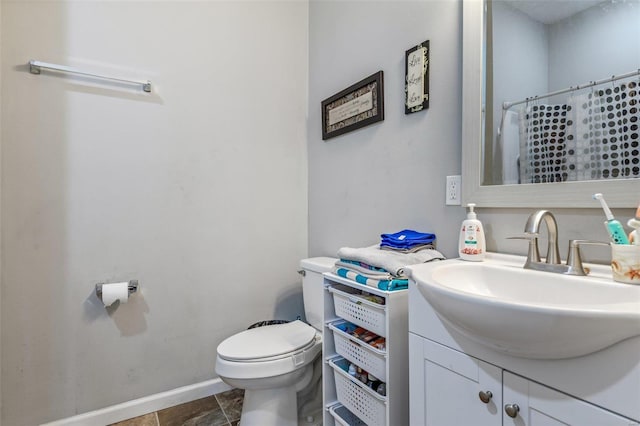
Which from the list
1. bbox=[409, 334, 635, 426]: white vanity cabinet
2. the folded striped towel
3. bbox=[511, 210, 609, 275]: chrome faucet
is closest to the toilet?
the folded striped towel

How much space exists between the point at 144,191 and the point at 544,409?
5.59 ft

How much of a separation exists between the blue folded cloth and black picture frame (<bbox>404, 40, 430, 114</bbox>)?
19.7 inches

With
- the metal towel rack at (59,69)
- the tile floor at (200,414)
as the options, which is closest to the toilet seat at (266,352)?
the tile floor at (200,414)

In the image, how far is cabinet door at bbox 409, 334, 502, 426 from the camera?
Answer: 0.69 m

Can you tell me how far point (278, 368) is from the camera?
50.8 inches

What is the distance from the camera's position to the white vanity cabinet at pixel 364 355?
3.17ft

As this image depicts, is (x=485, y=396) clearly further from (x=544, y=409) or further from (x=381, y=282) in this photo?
(x=381, y=282)

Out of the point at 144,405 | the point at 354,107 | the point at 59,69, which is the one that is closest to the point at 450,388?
the point at 354,107

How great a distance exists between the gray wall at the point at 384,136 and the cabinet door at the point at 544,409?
1.91 feet

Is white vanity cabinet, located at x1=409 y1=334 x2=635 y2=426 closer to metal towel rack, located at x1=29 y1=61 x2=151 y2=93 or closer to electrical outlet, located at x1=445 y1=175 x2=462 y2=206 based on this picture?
electrical outlet, located at x1=445 y1=175 x2=462 y2=206

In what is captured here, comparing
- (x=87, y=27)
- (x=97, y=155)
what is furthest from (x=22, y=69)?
(x=97, y=155)

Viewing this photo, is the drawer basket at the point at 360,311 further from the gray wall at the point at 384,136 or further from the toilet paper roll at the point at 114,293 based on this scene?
the toilet paper roll at the point at 114,293

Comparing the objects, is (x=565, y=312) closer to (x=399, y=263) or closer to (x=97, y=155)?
(x=399, y=263)

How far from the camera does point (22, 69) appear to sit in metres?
1.38
